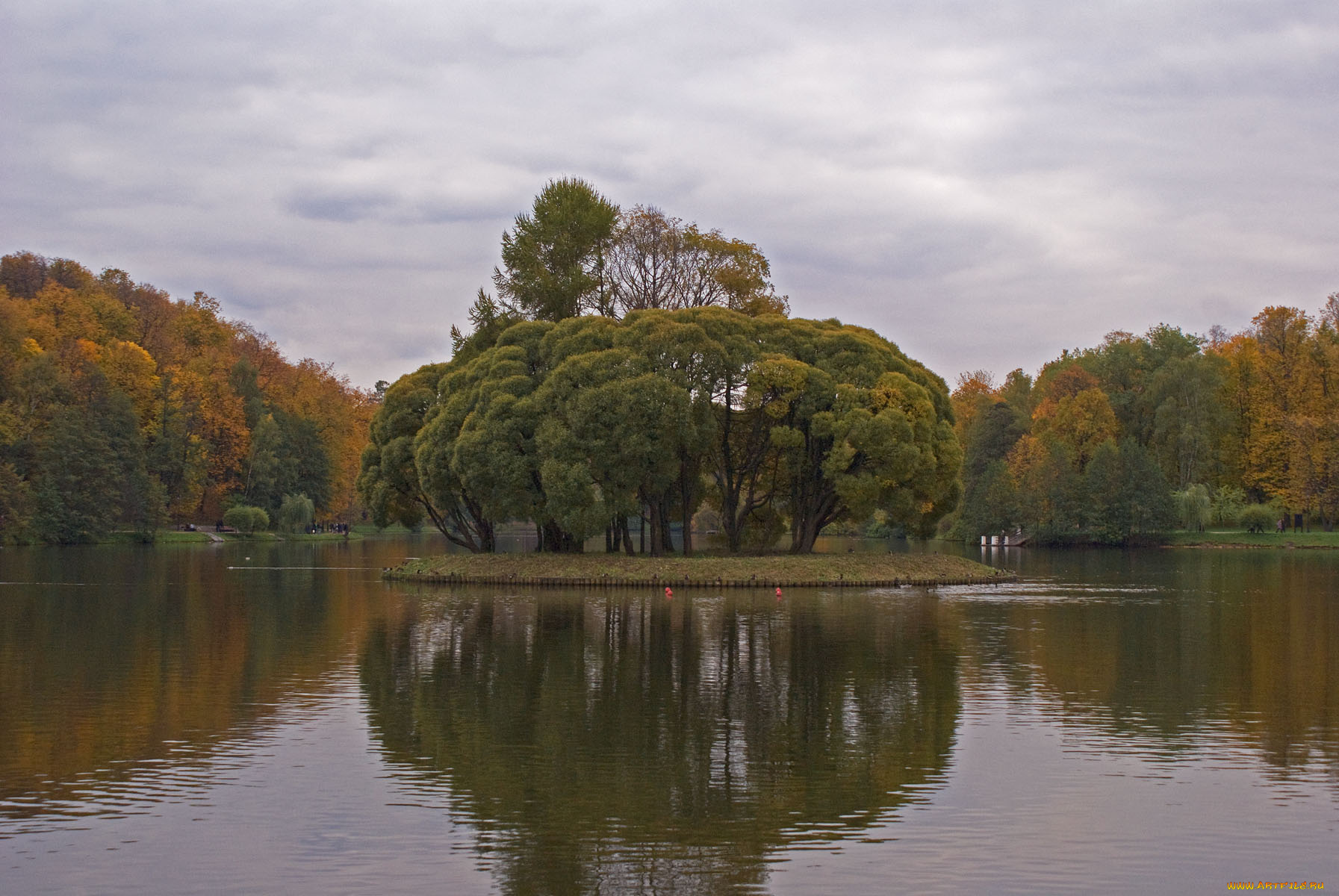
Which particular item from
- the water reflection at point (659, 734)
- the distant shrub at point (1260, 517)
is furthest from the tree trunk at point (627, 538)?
the distant shrub at point (1260, 517)

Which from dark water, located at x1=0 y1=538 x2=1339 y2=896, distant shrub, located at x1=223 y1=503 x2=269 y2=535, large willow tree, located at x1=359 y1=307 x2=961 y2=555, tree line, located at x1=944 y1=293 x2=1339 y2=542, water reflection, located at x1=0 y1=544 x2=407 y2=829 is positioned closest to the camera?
dark water, located at x1=0 y1=538 x2=1339 y2=896

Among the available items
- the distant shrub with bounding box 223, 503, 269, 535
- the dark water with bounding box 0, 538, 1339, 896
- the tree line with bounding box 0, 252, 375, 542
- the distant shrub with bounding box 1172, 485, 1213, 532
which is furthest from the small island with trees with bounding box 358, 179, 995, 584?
the distant shrub with bounding box 223, 503, 269, 535

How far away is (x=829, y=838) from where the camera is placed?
14328 mm

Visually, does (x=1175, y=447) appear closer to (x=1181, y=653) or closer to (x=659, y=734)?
(x=1181, y=653)

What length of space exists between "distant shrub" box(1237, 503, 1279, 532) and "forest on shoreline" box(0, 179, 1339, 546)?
236mm

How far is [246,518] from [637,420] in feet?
236

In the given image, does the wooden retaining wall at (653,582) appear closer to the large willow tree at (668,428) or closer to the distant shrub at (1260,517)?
the large willow tree at (668,428)

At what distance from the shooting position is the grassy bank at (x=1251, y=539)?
99438mm

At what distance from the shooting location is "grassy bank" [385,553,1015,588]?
182ft

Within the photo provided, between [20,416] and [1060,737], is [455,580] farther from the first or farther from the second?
[20,416]

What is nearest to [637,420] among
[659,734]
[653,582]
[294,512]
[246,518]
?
[653,582]

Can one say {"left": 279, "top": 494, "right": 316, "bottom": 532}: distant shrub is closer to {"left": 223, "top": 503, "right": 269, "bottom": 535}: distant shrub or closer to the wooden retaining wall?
{"left": 223, "top": 503, "right": 269, "bottom": 535}: distant shrub

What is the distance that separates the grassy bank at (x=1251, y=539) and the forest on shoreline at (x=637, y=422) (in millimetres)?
1708

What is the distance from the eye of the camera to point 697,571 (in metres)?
56.0
